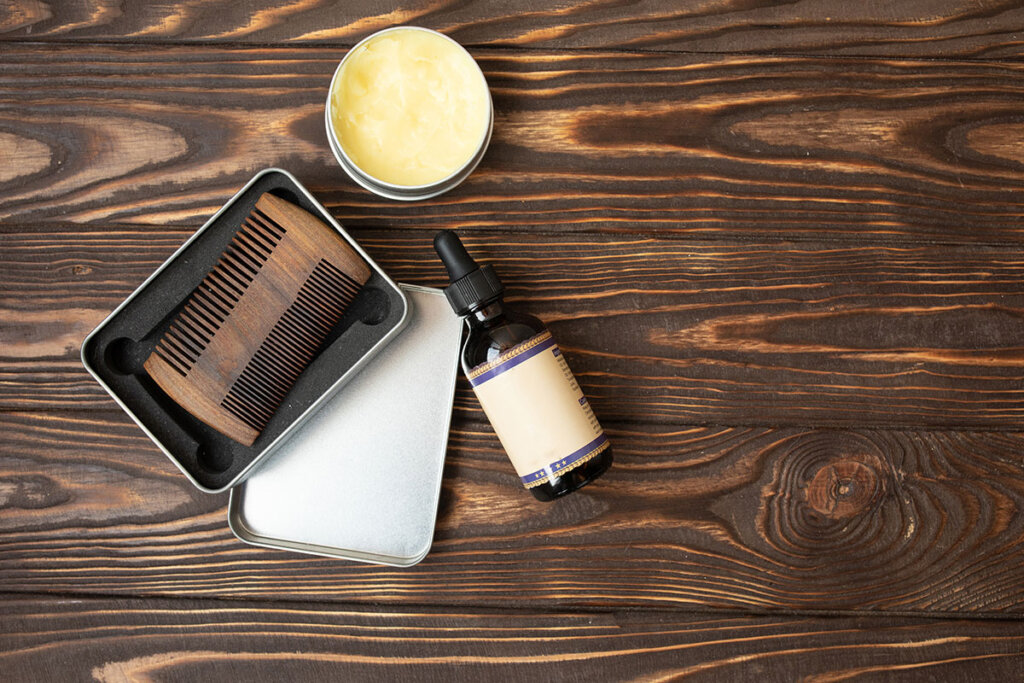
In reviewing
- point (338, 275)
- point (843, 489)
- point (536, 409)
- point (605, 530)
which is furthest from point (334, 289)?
point (843, 489)

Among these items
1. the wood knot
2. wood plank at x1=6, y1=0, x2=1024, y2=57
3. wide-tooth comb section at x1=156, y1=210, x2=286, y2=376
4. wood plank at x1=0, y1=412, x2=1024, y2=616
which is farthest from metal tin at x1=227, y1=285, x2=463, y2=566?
the wood knot

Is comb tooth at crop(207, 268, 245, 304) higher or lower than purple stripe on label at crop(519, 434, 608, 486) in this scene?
higher

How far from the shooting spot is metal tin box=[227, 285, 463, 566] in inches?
28.1

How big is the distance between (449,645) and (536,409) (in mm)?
285

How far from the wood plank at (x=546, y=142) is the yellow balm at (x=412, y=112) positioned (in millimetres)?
47

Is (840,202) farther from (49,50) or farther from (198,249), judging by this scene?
(49,50)

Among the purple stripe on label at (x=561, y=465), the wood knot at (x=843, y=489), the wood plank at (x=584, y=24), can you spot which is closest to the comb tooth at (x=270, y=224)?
the wood plank at (x=584, y=24)

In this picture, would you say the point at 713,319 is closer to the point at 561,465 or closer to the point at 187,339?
the point at 561,465

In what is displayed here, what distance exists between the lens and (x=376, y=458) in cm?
72

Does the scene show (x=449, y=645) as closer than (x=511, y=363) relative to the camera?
No

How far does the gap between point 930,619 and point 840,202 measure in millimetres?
445

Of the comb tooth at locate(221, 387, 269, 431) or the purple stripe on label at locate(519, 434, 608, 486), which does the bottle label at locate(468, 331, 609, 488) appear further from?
the comb tooth at locate(221, 387, 269, 431)

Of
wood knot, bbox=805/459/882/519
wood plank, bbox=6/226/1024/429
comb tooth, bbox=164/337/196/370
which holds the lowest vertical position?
wood knot, bbox=805/459/882/519

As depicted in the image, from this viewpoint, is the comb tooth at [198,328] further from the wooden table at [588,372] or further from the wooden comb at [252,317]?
the wooden table at [588,372]
